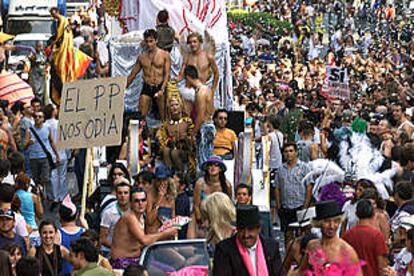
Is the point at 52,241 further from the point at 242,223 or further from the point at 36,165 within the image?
the point at 36,165

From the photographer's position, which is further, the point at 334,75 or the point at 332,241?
the point at 334,75

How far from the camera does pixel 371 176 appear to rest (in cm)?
1564

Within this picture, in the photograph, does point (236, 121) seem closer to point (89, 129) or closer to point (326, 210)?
point (89, 129)

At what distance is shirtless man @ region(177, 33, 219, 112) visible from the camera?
19.6 metres

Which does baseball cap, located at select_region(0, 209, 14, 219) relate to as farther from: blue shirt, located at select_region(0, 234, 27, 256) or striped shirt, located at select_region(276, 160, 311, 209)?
striped shirt, located at select_region(276, 160, 311, 209)

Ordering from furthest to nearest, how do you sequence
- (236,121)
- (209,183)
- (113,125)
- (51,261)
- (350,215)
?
(236,121), (113,125), (209,183), (350,215), (51,261)

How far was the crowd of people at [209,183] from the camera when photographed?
11266mm

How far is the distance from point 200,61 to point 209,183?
5774 mm

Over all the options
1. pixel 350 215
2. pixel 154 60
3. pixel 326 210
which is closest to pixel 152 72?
pixel 154 60

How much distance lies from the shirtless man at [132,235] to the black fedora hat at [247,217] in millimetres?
1725

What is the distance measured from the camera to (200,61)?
1998 centimetres

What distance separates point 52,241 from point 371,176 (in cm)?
451

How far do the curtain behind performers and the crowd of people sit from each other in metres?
0.05

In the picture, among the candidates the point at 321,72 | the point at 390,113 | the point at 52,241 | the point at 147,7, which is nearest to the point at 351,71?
the point at 321,72
